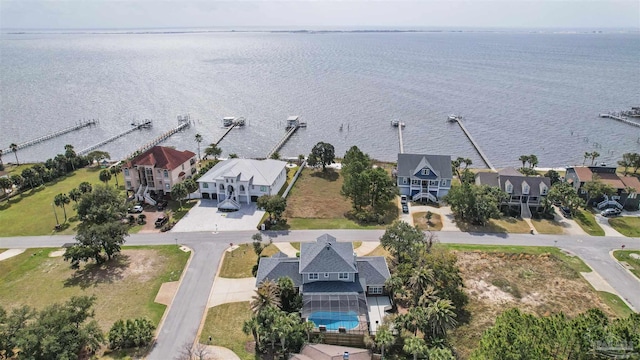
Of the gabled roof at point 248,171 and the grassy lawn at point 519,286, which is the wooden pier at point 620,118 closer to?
the grassy lawn at point 519,286

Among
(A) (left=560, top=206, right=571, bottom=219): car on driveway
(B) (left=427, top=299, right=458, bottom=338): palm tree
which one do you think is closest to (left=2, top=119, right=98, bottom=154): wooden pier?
(B) (left=427, top=299, right=458, bottom=338): palm tree

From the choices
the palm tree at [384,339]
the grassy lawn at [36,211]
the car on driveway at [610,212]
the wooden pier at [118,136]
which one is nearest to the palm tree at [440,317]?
the palm tree at [384,339]

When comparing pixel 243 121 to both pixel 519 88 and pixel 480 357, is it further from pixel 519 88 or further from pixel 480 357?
pixel 519 88

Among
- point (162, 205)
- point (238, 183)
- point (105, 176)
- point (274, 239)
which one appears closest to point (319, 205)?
point (274, 239)

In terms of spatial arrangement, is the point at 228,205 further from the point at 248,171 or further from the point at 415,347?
the point at 415,347

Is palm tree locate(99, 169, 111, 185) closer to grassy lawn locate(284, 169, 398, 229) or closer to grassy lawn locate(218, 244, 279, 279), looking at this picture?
grassy lawn locate(284, 169, 398, 229)
